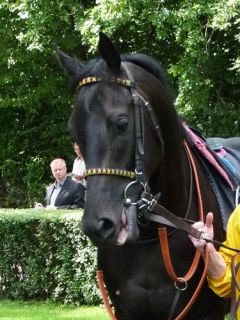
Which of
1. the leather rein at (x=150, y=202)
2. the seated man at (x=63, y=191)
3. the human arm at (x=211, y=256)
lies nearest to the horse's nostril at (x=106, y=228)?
the leather rein at (x=150, y=202)

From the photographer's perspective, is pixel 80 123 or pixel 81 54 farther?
pixel 81 54

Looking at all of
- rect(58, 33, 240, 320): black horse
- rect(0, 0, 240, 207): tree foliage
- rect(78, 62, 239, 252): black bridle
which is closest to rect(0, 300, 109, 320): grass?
rect(58, 33, 240, 320): black horse

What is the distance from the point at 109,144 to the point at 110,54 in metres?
0.53

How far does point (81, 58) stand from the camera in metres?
17.4

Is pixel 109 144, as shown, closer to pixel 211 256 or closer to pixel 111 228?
pixel 111 228

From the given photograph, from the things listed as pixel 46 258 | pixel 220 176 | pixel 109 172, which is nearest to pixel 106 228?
pixel 109 172

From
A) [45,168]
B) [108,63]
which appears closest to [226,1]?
[108,63]

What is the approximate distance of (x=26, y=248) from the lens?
976 cm

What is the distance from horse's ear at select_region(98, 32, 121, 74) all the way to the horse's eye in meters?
0.32

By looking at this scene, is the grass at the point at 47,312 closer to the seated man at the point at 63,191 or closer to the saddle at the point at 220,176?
the seated man at the point at 63,191

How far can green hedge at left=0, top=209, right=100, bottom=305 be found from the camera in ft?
29.1

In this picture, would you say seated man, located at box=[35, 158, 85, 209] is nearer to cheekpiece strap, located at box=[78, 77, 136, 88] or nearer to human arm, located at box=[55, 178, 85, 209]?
human arm, located at box=[55, 178, 85, 209]

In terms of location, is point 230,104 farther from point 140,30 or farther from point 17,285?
point 17,285

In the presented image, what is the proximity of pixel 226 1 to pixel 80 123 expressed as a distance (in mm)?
8791
